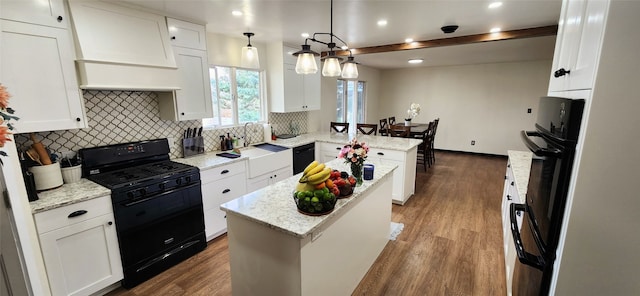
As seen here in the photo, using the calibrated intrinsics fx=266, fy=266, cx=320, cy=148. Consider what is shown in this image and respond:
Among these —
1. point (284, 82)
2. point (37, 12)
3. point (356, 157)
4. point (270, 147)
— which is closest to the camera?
point (37, 12)

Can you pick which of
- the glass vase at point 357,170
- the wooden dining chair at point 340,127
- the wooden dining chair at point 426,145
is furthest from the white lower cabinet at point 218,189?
the wooden dining chair at point 426,145

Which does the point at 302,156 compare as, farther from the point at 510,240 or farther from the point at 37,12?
the point at 37,12

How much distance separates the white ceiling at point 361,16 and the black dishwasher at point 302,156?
1.57m

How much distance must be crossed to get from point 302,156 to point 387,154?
1257 mm

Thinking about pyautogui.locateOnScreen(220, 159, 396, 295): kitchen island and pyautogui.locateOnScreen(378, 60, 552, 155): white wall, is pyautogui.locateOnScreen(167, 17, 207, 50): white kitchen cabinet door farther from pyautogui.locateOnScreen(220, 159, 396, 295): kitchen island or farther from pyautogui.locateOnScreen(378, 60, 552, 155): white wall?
pyautogui.locateOnScreen(378, 60, 552, 155): white wall

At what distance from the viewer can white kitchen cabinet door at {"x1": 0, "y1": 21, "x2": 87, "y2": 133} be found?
1710mm

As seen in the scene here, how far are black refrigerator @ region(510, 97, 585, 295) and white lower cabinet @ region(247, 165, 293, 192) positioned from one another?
8.70ft

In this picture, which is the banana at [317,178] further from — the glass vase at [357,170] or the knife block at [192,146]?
the knife block at [192,146]

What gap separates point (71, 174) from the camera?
2139mm

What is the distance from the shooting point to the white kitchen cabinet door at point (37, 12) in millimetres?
1674

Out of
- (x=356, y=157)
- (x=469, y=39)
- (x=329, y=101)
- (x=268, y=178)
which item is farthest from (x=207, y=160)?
(x=469, y=39)

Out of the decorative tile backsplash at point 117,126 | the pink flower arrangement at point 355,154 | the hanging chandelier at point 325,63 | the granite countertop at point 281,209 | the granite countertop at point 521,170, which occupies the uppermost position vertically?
the hanging chandelier at point 325,63

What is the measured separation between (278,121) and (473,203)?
3.24m

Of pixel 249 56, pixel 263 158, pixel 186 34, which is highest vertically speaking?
pixel 186 34
